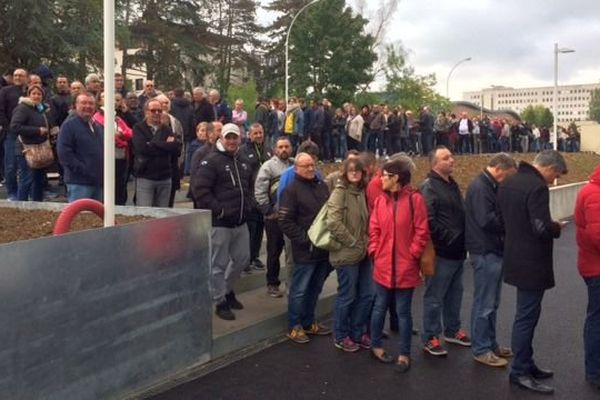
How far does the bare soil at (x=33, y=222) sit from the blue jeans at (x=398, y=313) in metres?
2.17

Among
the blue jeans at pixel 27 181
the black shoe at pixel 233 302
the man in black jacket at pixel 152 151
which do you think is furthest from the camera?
the blue jeans at pixel 27 181

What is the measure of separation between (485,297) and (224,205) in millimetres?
2457

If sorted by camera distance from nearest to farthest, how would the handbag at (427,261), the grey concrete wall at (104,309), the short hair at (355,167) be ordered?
the grey concrete wall at (104,309)
the handbag at (427,261)
the short hair at (355,167)

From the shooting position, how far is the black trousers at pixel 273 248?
7.38 metres

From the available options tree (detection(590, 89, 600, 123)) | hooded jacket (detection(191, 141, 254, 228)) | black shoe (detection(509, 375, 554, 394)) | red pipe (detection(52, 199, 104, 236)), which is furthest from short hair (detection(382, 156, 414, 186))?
tree (detection(590, 89, 600, 123))

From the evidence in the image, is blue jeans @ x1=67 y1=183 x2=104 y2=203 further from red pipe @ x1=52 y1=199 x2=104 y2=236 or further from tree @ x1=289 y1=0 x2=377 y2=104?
tree @ x1=289 y1=0 x2=377 y2=104

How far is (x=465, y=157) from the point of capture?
2233 cm

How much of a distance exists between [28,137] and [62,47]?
12.3m

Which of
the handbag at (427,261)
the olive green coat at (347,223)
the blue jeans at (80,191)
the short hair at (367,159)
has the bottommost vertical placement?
the handbag at (427,261)

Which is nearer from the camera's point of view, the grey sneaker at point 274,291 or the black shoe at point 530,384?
the black shoe at point 530,384

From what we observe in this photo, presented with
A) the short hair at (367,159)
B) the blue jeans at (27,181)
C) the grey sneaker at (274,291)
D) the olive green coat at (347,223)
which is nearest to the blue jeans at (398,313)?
the olive green coat at (347,223)

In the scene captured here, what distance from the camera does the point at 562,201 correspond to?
17.0 meters

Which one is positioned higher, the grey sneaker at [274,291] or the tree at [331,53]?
the tree at [331,53]

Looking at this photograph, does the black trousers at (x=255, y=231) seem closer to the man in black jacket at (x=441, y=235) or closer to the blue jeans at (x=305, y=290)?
the blue jeans at (x=305, y=290)
